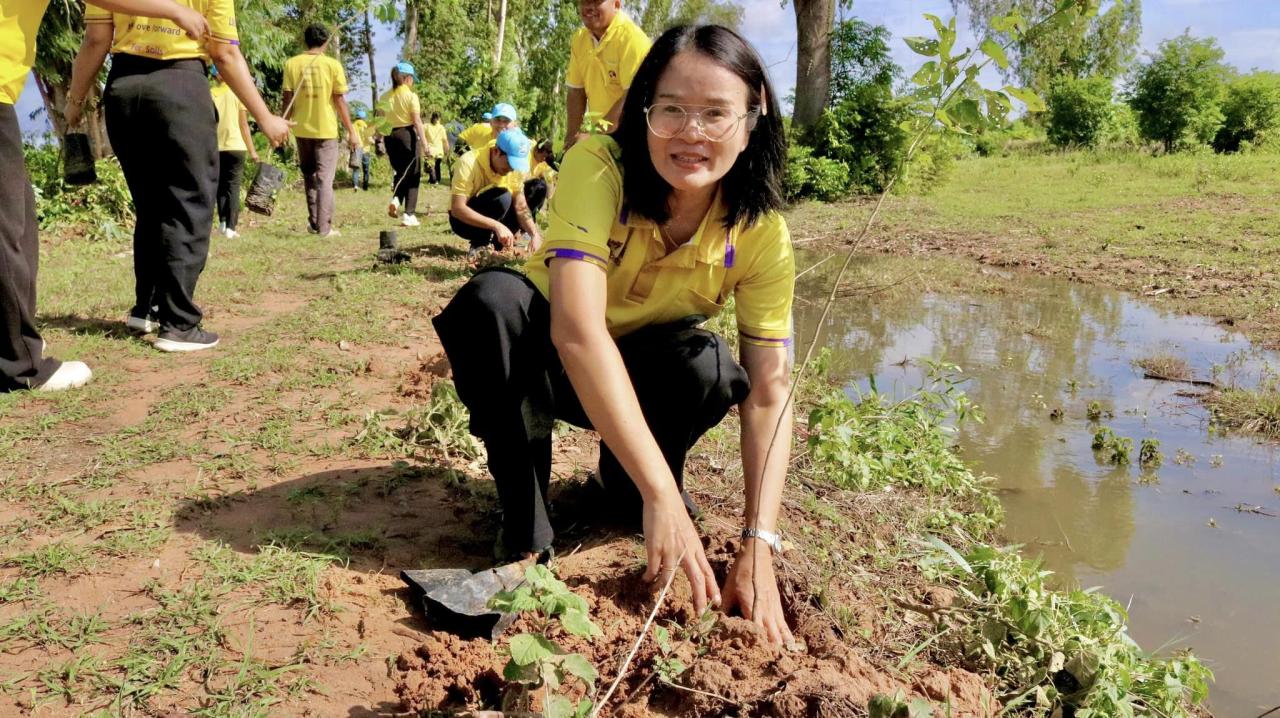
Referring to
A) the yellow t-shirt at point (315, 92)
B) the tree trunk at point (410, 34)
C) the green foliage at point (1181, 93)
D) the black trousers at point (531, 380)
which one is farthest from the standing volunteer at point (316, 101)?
the green foliage at point (1181, 93)

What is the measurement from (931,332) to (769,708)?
4.45 m

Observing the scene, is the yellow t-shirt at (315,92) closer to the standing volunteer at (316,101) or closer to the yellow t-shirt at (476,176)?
the standing volunteer at (316,101)

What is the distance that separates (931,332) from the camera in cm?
554

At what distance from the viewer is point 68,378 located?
3.08 metres

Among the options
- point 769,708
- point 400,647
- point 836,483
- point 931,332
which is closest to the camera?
point 769,708

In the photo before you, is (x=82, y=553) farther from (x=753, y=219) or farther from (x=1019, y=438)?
(x=1019, y=438)

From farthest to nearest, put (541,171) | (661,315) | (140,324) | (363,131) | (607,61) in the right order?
1. (363,131)
2. (541,171)
3. (607,61)
4. (140,324)
5. (661,315)

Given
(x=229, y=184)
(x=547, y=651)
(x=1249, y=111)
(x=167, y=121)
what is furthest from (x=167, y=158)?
(x=1249, y=111)

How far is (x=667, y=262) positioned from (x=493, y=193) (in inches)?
177

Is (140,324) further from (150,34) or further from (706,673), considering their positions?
(706,673)

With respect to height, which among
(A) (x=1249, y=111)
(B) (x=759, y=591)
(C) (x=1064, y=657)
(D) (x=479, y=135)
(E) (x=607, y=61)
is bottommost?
(C) (x=1064, y=657)

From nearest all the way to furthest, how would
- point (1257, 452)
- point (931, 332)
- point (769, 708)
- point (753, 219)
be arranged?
point (769, 708)
point (753, 219)
point (1257, 452)
point (931, 332)

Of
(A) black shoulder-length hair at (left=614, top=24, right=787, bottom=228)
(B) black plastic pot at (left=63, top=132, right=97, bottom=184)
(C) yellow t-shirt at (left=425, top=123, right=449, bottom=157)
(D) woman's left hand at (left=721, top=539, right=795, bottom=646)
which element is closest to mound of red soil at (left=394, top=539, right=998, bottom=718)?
(D) woman's left hand at (left=721, top=539, right=795, bottom=646)

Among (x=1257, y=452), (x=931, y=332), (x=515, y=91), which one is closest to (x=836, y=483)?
(x=1257, y=452)
